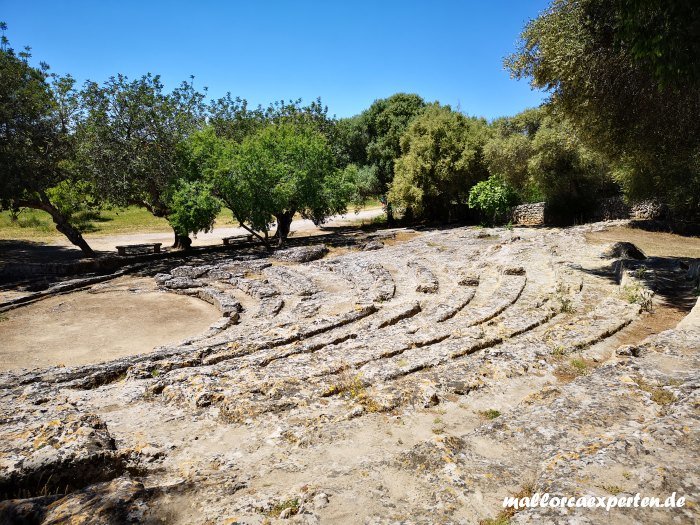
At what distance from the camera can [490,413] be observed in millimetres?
7145

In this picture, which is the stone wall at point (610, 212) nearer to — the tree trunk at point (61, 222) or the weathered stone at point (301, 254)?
the weathered stone at point (301, 254)

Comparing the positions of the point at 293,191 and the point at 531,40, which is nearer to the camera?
the point at 531,40

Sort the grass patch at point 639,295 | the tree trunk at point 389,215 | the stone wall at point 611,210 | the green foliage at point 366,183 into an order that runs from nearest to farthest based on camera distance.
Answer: the grass patch at point 639,295
the stone wall at point 611,210
the green foliage at point 366,183
the tree trunk at point 389,215

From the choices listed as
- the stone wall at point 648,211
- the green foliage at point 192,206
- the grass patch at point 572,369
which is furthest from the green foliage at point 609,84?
the green foliage at point 192,206

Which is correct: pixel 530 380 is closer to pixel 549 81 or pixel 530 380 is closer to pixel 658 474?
pixel 658 474

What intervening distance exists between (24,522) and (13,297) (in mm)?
20633

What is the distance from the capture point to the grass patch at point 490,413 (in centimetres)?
708

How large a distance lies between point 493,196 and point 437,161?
6154 millimetres

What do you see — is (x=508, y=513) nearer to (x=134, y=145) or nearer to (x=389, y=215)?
(x=134, y=145)

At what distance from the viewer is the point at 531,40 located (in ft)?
53.8

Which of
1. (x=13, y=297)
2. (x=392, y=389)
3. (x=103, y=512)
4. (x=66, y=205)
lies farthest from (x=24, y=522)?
(x=66, y=205)

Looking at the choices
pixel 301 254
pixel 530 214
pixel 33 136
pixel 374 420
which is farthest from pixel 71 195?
pixel 530 214

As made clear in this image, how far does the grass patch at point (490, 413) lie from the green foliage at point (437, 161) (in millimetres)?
31109

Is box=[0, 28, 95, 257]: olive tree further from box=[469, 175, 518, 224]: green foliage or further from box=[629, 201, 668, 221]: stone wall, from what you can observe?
box=[629, 201, 668, 221]: stone wall
